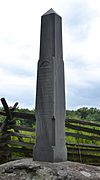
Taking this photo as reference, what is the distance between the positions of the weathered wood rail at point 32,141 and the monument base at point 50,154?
225 cm

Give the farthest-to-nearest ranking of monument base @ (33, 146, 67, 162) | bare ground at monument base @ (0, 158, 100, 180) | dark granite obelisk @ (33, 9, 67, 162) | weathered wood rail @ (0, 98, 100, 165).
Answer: weathered wood rail @ (0, 98, 100, 165), dark granite obelisk @ (33, 9, 67, 162), monument base @ (33, 146, 67, 162), bare ground at monument base @ (0, 158, 100, 180)

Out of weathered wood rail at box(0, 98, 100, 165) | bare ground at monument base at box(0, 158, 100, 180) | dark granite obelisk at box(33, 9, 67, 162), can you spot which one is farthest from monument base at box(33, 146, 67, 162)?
weathered wood rail at box(0, 98, 100, 165)

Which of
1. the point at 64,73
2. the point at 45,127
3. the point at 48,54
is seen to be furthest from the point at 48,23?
the point at 45,127

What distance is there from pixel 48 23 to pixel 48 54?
66cm

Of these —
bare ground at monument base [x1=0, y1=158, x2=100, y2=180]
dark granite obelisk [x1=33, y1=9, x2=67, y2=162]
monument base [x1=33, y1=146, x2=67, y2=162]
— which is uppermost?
dark granite obelisk [x1=33, y1=9, x2=67, y2=162]

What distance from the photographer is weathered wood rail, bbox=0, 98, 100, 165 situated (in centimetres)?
A: 780

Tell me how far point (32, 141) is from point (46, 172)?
3.63m

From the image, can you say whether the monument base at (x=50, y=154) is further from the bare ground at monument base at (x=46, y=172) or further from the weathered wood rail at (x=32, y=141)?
the weathered wood rail at (x=32, y=141)

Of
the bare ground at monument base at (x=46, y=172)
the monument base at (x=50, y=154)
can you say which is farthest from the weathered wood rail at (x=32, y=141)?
the bare ground at monument base at (x=46, y=172)

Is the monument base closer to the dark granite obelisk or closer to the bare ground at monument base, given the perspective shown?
the dark granite obelisk

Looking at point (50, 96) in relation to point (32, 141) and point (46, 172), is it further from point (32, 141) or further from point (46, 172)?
point (32, 141)

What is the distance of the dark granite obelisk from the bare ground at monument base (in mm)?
469

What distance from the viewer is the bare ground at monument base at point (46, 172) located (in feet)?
14.9

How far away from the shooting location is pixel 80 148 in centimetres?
786
